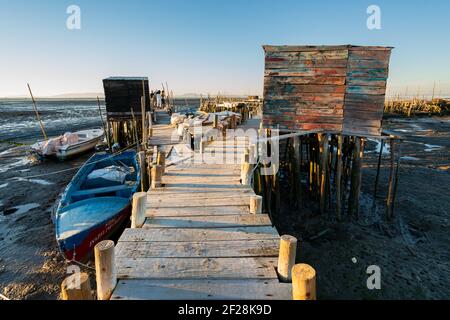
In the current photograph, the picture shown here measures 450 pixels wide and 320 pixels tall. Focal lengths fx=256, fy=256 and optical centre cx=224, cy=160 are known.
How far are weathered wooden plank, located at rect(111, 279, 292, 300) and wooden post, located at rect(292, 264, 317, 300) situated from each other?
0.54 metres

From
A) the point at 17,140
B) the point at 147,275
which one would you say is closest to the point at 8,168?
the point at 17,140

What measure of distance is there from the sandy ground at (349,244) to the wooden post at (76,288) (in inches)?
197

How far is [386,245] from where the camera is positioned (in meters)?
7.97

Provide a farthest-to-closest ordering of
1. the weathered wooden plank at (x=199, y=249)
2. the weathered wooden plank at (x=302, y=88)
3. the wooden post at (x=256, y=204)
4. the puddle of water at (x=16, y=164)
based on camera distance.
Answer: the puddle of water at (x=16, y=164)
the weathered wooden plank at (x=302, y=88)
the wooden post at (x=256, y=204)
the weathered wooden plank at (x=199, y=249)

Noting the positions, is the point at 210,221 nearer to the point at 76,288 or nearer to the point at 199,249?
the point at 199,249

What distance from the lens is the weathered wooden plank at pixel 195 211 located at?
5.36 metres

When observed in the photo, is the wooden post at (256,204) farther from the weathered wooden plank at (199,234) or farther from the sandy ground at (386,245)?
the sandy ground at (386,245)

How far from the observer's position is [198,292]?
10.6 ft

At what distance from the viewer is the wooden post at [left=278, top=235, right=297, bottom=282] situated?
3.31 metres

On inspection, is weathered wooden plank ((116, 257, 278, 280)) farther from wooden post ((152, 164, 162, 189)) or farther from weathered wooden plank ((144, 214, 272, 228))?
wooden post ((152, 164, 162, 189))

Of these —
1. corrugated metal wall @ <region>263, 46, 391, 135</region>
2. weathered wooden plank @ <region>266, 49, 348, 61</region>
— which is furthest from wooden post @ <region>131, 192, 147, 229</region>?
weathered wooden plank @ <region>266, 49, 348, 61</region>

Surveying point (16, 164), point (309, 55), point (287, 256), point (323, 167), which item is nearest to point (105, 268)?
point (287, 256)

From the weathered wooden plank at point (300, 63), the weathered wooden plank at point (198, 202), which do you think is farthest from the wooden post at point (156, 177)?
the weathered wooden plank at point (300, 63)
